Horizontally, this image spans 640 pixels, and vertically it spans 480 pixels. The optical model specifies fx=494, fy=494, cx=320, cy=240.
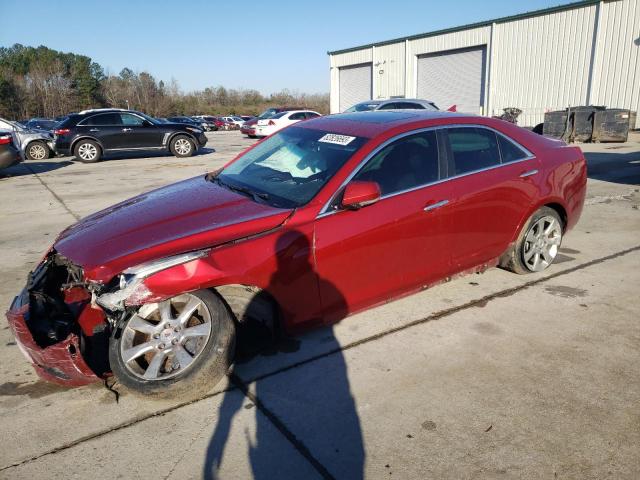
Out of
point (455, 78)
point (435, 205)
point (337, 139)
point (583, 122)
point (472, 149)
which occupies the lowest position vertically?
point (435, 205)

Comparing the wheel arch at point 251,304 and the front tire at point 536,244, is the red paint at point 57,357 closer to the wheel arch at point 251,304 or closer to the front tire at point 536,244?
the wheel arch at point 251,304

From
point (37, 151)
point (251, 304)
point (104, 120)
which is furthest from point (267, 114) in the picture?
point (251, 304)

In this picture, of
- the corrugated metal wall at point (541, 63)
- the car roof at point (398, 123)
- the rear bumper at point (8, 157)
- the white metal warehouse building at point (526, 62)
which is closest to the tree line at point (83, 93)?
the white metal warehouse building at point (526, 62)

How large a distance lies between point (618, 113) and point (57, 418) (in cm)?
2032

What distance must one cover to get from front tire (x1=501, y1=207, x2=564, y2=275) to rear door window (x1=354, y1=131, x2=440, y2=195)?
4.17 ft

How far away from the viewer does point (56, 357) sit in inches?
108

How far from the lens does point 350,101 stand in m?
39.7

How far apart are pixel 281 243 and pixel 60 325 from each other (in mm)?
1438

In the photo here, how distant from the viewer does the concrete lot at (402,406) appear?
7.92ft

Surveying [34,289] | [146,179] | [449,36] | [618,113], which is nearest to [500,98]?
[449,36]

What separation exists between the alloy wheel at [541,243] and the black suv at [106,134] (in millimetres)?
14404

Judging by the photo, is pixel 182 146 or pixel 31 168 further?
pixel 182 146

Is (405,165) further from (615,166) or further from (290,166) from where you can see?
(615,166)

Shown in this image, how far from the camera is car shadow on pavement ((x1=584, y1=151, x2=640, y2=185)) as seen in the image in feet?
34.2
